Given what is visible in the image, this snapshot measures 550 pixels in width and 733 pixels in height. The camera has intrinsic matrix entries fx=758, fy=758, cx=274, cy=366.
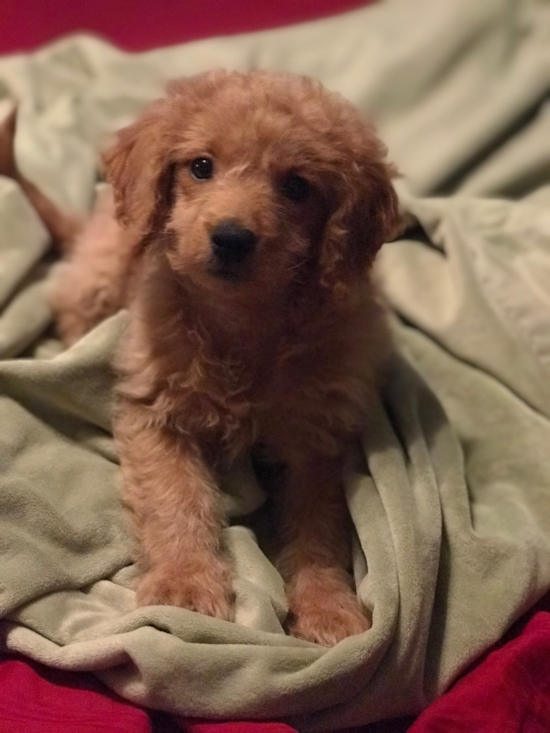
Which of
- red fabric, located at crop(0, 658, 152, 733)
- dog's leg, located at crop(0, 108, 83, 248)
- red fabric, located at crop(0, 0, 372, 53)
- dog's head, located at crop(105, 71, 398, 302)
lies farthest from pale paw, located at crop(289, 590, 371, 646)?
red fabric, located at crop(0, 0, 372, 53)

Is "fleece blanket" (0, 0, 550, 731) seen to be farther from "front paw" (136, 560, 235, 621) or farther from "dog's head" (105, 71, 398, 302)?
"dog's head" (105, 71, 398, 302)

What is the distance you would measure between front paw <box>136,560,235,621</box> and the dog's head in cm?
60

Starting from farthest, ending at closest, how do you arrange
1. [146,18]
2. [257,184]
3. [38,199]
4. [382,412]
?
[146,18] < [38,199] < [382,412] < [257,184]

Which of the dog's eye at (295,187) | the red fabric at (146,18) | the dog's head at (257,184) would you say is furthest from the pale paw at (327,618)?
the red fabric at (146,18)

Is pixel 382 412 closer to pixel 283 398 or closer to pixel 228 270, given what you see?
pixel 283 398

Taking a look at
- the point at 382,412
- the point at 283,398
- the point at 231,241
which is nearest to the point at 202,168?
the point at 231,241

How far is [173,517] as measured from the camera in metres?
1.67

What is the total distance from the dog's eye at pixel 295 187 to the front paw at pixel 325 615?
2.79ft

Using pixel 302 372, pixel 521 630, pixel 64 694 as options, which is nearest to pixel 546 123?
pixel 302 372

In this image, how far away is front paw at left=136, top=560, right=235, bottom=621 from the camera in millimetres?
1504

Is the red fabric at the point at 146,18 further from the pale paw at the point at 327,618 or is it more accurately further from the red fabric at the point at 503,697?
the red fabric at the point at 503,697

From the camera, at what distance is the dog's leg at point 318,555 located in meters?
1.58

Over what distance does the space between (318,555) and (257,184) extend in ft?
2.75

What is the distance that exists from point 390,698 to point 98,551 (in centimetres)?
67
